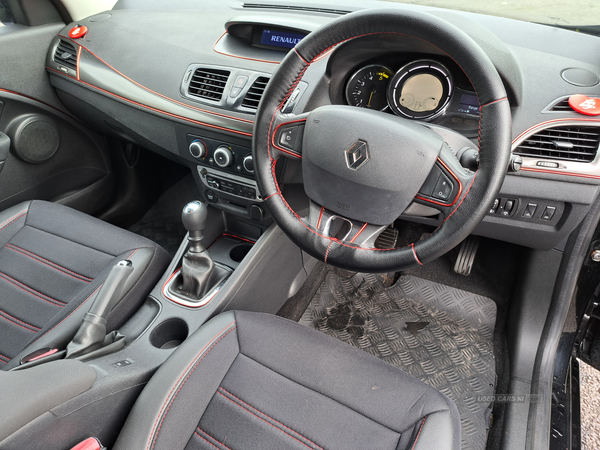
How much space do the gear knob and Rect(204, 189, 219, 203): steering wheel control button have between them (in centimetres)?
27

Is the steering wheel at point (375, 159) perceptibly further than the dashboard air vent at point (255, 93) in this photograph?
No

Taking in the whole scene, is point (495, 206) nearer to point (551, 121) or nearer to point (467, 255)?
point (551, 121)

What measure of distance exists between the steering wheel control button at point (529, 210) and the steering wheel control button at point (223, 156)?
0.89 meters

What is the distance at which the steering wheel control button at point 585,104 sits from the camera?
107 centimetres

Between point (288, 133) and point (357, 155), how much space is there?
22 centimetres

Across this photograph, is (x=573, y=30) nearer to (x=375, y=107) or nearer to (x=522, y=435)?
(x=375, y=107)

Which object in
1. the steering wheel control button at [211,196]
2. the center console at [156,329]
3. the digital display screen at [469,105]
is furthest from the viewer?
the steering wheel control button at [211,196]


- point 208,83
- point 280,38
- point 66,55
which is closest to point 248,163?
point 208,83

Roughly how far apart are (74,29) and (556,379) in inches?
87.2

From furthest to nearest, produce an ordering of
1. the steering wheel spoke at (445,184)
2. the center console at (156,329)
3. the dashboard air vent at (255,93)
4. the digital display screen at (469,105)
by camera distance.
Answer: the dashboard air vent at (255,93) → the digital display screen at (469,105) → the steering wheel spoke at (445,184) → the center console at (156,329)

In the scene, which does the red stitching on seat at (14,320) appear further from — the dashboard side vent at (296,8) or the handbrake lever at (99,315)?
the dashboard side vent at (296,8)

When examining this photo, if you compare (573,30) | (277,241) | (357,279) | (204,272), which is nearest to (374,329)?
(357,279)

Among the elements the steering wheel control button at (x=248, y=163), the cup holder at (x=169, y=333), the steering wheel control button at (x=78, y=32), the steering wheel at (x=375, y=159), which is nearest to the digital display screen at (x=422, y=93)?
the steering wheel at (x=375, y=159)

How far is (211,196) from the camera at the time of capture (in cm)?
159
